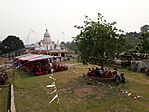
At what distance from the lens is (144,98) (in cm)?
1973

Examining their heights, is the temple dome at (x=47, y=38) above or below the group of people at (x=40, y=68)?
above

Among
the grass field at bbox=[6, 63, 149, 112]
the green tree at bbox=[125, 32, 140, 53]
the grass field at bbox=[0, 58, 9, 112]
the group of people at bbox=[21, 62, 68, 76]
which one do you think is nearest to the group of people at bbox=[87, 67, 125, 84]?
the grass field at bbox=[6, 63, 149, 112]

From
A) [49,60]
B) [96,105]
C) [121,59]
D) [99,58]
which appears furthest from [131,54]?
[96,105]

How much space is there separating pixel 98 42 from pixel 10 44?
7790cm

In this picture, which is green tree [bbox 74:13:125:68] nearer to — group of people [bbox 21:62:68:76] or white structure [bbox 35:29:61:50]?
group of people [bbox 21:62:68:76]

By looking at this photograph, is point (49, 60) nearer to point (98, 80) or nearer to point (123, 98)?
point (98, 80)

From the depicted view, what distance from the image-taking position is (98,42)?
28672 millimetres

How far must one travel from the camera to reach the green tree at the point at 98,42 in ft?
94.6

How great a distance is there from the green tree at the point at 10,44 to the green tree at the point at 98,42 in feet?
246

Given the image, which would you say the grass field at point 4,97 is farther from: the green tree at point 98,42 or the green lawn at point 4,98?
the green tree at point 98,42

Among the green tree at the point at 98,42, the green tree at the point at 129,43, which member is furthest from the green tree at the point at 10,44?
the green tree at the point at 98,42

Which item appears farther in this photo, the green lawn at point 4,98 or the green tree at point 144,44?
the green tree at point 144,44

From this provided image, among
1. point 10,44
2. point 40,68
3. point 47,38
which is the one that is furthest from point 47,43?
point 40,68

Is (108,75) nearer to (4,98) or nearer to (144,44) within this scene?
(4,98)
